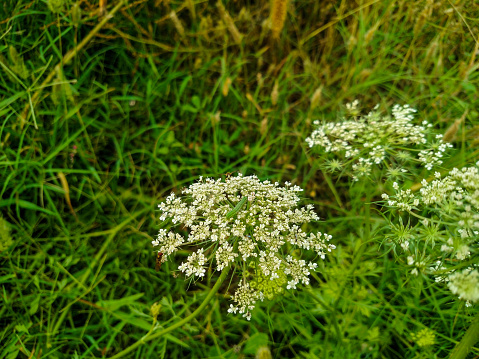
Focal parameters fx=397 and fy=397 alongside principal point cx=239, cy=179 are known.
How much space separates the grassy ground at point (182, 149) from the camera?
2820mm

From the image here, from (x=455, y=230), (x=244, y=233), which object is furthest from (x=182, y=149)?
(x=455, y=230)

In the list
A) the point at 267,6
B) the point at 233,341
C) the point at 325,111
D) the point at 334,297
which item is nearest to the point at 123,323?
the point at 233,341

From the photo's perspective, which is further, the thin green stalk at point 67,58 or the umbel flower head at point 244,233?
the thin green stalk at point 67,58

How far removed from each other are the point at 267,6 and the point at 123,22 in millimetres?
1410

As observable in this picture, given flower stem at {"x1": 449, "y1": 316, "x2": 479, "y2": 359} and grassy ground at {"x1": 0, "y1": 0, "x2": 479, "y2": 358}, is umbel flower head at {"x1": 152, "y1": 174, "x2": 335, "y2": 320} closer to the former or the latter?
grassy ground at {"x1": 0, "y1": 0, "x2": 479, "y2": 358}

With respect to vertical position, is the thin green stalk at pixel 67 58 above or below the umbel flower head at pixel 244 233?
→ above

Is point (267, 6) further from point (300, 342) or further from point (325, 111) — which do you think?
point (300, 342)

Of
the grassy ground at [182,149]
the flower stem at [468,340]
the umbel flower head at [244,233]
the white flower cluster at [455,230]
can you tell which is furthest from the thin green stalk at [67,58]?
the flower stem at [468,340]

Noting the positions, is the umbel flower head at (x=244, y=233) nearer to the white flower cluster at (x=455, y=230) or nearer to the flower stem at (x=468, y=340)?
the white flower cluster at (x=455, y=230)

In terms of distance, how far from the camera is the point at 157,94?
365 centimetres

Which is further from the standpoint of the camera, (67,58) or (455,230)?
(67,58)

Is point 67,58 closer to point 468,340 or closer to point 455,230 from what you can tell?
point 455,230

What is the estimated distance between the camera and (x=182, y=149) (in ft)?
11.9

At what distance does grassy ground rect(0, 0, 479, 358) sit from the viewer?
282 cm
